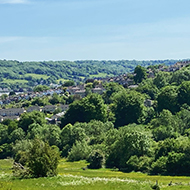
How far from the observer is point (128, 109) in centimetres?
10194

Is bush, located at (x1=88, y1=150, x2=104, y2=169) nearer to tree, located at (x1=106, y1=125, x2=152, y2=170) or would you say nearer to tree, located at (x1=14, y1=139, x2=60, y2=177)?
tree, located at (x1=106, y1=125, x2=152, y2=170)

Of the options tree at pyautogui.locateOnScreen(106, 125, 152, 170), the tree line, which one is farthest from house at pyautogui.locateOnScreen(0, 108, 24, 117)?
tree at pyautogui.locateOnScreen(106, 125, 152, 170)

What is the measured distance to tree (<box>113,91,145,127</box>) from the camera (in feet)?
330

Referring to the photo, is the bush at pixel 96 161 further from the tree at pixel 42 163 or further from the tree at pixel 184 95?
the tree at pixel 184 95

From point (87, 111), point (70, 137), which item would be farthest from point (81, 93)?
point (70, 137)

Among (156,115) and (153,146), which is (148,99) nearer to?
(156,115)

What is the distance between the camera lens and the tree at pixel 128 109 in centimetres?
10062

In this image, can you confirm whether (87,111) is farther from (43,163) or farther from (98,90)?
(98,90)

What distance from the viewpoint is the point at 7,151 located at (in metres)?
88.9

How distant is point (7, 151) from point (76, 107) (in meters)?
24.3

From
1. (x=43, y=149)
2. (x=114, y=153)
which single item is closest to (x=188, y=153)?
(x=114, y=153)

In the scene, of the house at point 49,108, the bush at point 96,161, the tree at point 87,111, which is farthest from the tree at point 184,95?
the house at point 49,108

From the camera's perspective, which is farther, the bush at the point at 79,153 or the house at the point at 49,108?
the house at the point at 49,108

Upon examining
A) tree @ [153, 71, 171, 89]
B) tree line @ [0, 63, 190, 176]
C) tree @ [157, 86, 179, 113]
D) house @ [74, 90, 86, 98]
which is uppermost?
tree @ [153, 71, 171, 89]
